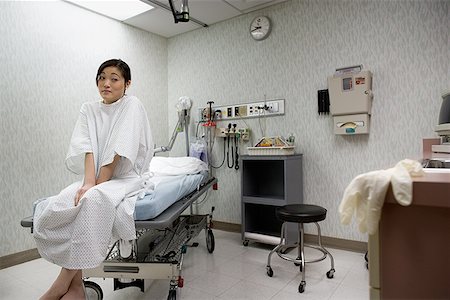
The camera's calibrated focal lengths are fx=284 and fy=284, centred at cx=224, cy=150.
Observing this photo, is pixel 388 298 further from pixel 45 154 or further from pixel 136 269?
pixel 45 154

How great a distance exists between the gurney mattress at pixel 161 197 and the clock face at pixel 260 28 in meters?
1.84

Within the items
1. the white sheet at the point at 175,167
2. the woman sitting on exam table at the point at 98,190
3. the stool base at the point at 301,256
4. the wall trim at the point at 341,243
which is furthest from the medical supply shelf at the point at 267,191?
the woman sitting on exam table at the point at 98,190

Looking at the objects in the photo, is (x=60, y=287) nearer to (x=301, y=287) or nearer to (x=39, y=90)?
(x=301, y=287)

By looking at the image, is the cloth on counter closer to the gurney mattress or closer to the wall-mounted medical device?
the gurney mattress

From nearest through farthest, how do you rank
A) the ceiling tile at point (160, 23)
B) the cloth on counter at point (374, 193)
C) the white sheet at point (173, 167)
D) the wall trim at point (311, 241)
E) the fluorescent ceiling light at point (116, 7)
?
1. the cloth on counter at point (374, 193)
2. the white sheet at point (173, 167)
3. the wall trim at point (311, 241)
4. the fluorescent ceiling light at point (116, 7)
5. the ceiling tile at point (160, 23)

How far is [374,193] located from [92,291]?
1724mm

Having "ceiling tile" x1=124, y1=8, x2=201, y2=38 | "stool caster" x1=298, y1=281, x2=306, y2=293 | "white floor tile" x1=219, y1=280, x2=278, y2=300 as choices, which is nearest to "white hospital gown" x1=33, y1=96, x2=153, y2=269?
"white floor tile" x1=219, y1=280, x2=278, y2=300

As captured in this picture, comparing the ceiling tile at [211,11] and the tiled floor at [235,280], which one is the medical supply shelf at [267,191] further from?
the ceiling tile at [211,11]

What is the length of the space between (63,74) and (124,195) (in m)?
1.94

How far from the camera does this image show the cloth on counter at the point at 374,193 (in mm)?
555

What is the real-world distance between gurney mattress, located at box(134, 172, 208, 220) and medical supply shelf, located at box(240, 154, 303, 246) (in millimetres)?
883

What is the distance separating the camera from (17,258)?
94.0 inches

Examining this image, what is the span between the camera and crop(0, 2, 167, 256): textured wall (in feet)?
7.73

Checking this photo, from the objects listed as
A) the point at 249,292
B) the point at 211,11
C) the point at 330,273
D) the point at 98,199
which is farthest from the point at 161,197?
the point at 211,11
